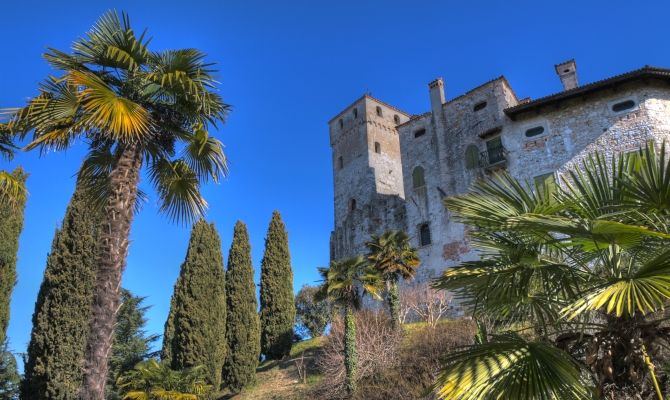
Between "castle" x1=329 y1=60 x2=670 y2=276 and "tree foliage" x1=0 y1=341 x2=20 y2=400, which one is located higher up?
"castle" x1=329 y1=60 x2=670 y2=276

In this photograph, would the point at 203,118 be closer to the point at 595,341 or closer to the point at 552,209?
the point at 552,209

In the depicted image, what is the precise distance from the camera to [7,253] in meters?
17.1

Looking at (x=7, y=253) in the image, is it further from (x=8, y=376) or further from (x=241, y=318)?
(x=241, y=318)

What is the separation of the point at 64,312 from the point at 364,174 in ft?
79.7

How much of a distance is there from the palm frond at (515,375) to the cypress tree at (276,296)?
2138 centimetres

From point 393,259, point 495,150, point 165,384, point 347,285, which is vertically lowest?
point 165,384

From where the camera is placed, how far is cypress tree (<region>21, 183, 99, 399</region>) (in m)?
15.7

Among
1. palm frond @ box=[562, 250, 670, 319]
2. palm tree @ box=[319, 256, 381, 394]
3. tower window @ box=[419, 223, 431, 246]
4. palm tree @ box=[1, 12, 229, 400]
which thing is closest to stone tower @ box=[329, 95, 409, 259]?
tower window @ box=[419, 223, 431, 246]

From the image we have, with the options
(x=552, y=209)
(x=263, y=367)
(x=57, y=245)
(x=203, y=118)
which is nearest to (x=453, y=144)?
(x=263, y=367)

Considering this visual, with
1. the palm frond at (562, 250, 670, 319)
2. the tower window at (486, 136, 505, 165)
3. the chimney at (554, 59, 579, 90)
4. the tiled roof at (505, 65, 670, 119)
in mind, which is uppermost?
the chimney at (554, 59, 579, 90)

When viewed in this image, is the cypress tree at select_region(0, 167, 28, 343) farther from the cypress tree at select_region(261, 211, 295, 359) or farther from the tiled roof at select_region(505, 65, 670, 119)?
the tiled roof at select_region(505, 65, 670, 119)

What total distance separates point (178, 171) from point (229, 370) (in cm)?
1492

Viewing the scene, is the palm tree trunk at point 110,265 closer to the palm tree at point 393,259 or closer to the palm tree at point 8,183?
the palm tree at point 8,183

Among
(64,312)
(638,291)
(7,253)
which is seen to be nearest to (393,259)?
(64,312)
